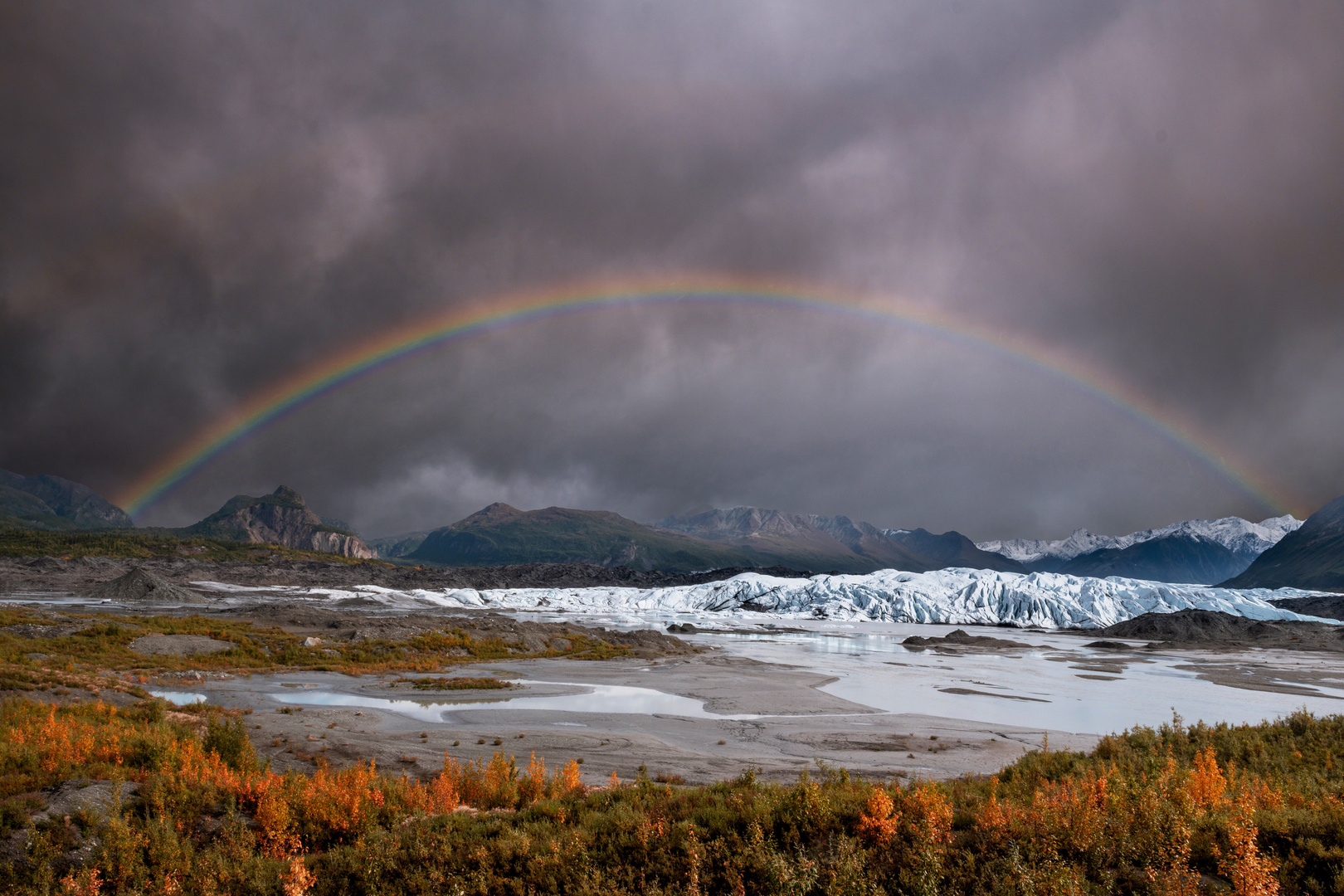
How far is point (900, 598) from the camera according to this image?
13062cm

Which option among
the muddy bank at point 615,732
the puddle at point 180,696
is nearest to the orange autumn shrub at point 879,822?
the muddy bank at point 615,732

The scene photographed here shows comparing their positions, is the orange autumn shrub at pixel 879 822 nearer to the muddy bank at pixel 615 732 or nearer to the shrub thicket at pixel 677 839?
the shrub thicket at pixel 677 839

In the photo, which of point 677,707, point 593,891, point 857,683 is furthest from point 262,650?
point 593,891

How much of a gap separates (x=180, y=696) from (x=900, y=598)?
12462 centimetres

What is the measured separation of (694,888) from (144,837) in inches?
291

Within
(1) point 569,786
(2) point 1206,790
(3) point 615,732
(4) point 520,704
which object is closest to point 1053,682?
(3) point 615,732

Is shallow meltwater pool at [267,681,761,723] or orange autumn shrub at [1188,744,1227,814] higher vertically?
orange autumn shrub at [1188,744,1227,814]

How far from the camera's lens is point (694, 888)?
7.22 metres

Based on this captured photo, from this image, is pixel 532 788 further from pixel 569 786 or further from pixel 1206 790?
pixel 1206 790

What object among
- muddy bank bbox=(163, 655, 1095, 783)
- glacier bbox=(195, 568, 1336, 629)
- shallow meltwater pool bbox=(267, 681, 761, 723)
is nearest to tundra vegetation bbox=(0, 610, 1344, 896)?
muddy bank bbox=(163, 655, 1095, 783)

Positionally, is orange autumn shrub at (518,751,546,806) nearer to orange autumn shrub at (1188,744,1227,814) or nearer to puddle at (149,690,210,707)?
Answer: orange autumn shrub at (1188,744,1227,814)

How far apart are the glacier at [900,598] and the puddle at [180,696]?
3450 inches

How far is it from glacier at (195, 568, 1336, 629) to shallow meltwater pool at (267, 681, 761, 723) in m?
88.4

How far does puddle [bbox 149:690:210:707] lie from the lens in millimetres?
25203
